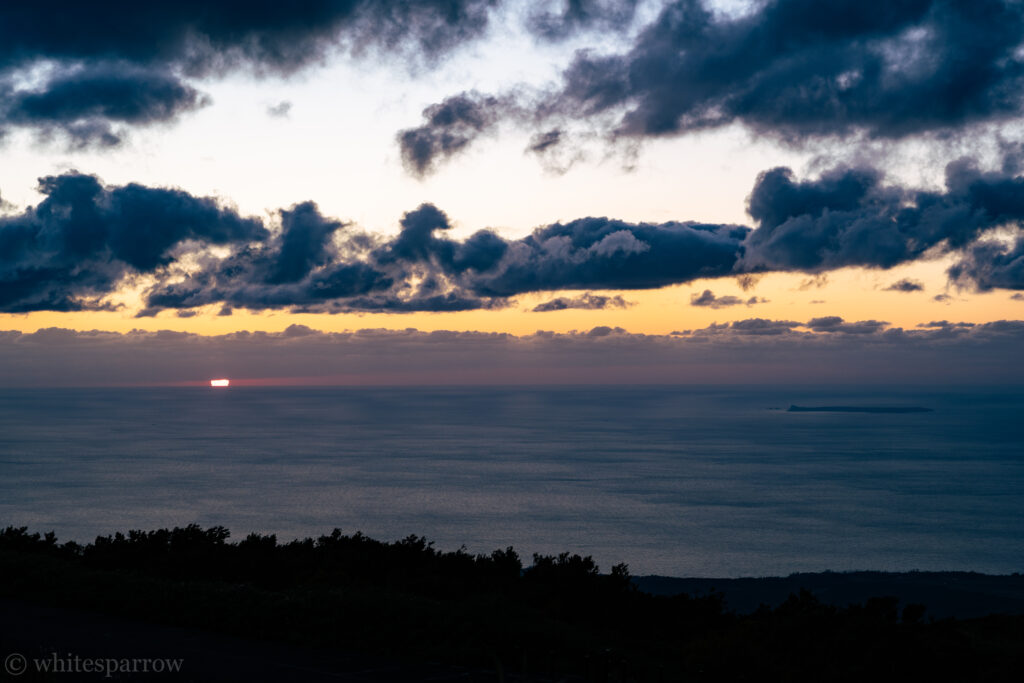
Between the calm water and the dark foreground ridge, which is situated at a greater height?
the dark foreground ridge

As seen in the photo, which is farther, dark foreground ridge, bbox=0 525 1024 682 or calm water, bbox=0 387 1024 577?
calm water, bbox=0 387 1024 577

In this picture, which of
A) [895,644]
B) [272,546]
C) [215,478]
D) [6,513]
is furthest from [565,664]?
[215,478]

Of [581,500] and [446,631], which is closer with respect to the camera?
[446,631]

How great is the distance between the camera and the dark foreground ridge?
11.6 m

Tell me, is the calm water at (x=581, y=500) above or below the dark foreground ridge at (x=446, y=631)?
below

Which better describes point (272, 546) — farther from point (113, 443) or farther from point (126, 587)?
point (113, 443)

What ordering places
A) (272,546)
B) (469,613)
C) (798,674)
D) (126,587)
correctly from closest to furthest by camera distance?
(798,674)
(469,613)
(126,587)
(272,546)

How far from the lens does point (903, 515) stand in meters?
111

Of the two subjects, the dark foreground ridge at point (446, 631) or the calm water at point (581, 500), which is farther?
the calm water at point (581, 500)

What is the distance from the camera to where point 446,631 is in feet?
43.2

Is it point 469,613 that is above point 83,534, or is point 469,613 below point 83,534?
above

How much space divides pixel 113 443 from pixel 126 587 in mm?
191051

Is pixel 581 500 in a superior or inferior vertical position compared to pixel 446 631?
inferior

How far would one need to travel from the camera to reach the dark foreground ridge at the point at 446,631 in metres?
11.6
